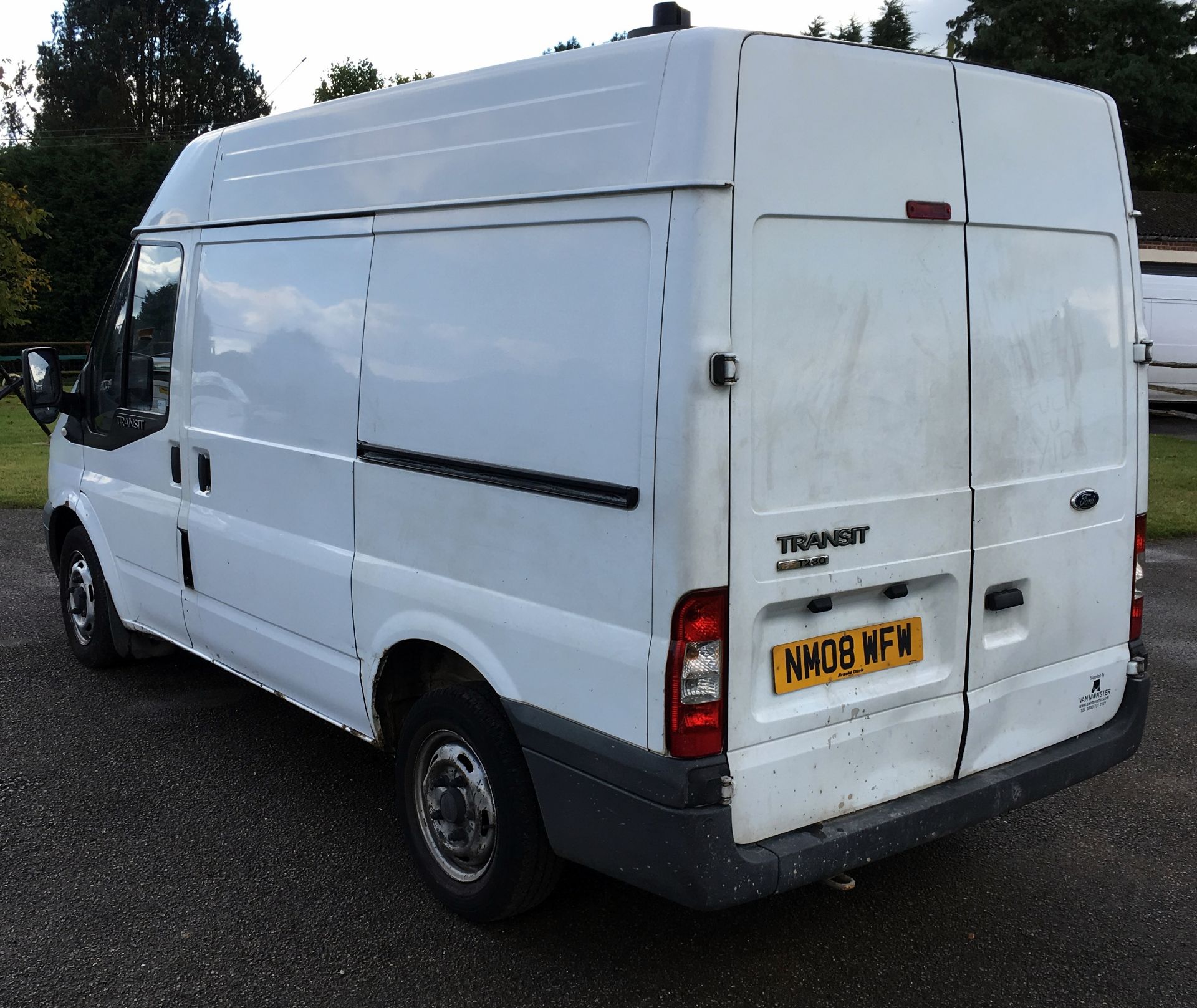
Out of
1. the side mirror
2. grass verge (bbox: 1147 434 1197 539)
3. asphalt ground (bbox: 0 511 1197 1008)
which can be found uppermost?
the side mirror

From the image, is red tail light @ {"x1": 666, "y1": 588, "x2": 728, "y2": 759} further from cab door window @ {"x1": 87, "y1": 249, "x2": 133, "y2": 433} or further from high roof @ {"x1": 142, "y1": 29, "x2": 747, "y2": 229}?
cab door window @ {"x1": 87, "y1": 249, "x2": 133, "y2": 433}

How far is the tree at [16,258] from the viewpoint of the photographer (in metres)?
23.3

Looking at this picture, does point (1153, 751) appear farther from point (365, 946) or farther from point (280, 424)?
point (280, 424)

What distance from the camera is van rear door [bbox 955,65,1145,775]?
330 centimetres

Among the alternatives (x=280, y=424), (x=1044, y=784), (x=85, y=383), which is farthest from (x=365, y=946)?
(x=85, y=383)

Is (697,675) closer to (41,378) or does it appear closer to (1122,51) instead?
(41,378)

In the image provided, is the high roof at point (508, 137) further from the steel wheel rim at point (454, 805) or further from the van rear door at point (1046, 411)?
the steel wheel rim at point (454, 805)

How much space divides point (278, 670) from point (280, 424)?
947mm

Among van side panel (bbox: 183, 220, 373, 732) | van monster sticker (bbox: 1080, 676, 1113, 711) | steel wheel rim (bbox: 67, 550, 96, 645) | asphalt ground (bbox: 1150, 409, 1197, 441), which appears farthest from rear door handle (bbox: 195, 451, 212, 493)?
asphalt ground (bbox: 1150, 409, 1197, 441)

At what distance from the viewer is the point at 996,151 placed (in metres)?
3.28

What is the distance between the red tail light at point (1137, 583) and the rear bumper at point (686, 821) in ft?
2.26

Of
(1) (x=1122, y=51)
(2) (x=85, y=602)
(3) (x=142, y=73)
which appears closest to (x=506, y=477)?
(2) (x=85, y=602)

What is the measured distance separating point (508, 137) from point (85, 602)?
12.8ft

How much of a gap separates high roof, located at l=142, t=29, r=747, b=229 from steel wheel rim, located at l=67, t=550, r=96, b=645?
2182 mm
